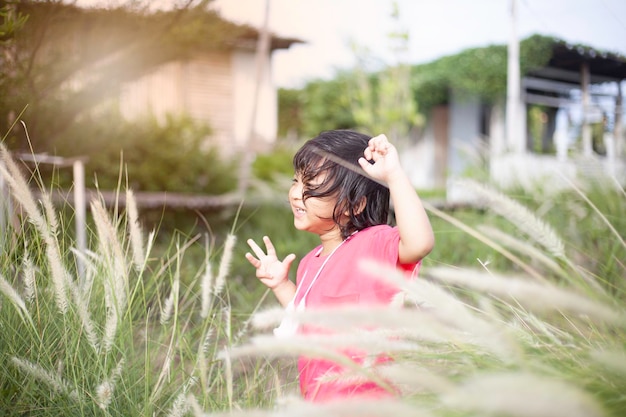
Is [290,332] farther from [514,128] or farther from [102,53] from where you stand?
[514,128]

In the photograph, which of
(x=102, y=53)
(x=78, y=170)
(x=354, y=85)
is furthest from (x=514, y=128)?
(x=78, y=170)

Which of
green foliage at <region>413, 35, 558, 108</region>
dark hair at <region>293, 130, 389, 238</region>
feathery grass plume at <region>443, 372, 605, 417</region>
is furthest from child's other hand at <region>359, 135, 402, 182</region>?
green foliage at <region>413, 35, 558, 108</region>

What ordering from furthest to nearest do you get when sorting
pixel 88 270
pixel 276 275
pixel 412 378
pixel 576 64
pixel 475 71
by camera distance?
pixel 475 71 < pixel 576 64 < pixel 276 275 < pixel 88 270 < pixel 412 378

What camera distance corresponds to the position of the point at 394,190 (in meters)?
1.55

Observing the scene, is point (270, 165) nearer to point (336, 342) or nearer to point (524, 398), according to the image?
point (336, 342)

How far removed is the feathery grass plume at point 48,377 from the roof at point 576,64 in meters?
12.7

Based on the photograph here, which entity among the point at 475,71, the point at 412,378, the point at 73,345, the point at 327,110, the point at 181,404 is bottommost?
the point at 181,404

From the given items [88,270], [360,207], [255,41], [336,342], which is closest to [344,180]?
[360,207]

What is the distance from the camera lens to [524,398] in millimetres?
552

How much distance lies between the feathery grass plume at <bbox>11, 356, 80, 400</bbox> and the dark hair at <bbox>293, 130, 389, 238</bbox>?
2.52 feet

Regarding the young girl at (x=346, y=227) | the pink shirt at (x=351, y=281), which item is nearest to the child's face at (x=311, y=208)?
the young girl at (x=346, y=227)

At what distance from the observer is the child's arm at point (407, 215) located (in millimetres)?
1517

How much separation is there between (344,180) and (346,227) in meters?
0.14

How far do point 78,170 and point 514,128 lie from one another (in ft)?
31.3
